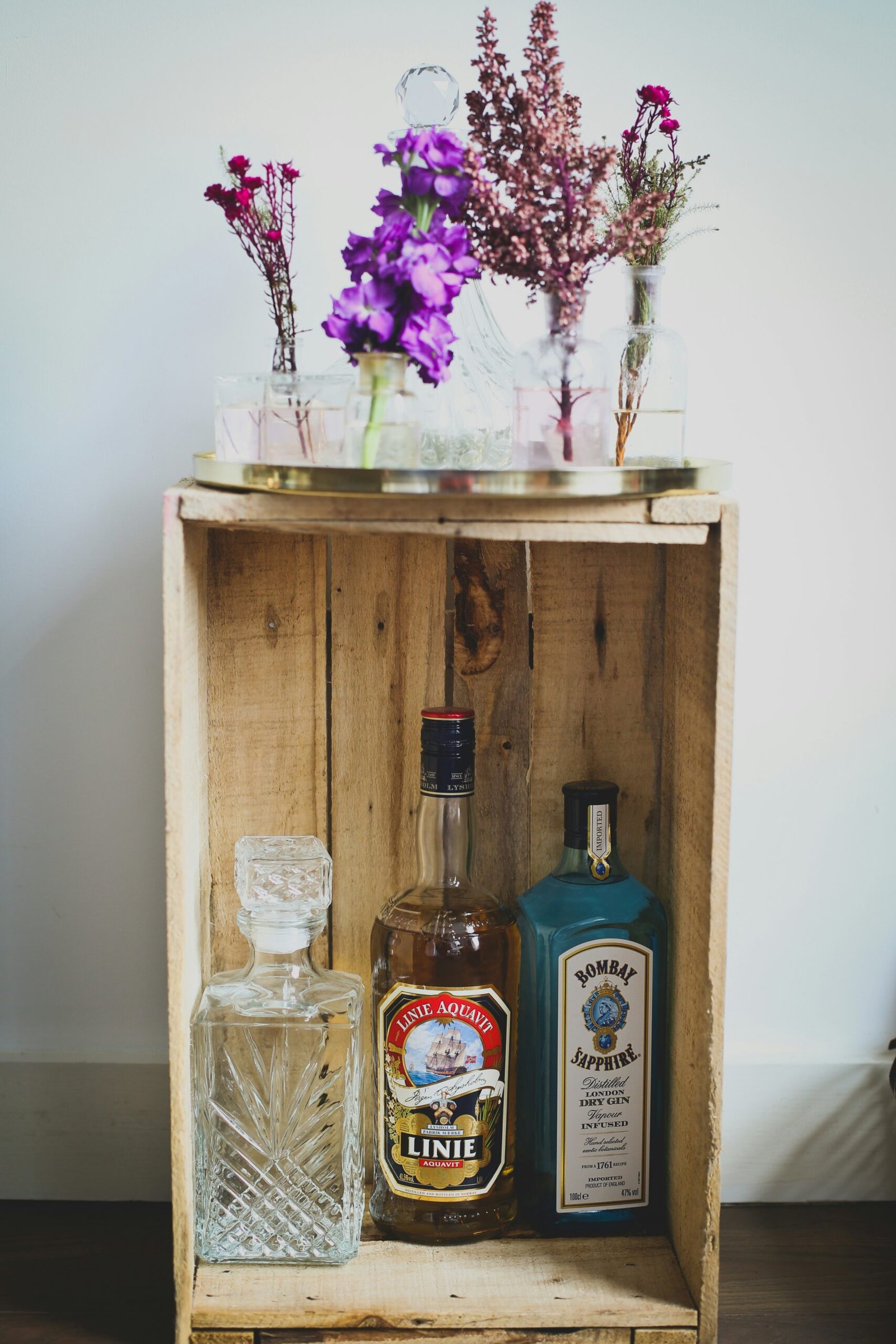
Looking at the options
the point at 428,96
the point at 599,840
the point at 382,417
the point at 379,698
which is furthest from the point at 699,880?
the point at 428,96

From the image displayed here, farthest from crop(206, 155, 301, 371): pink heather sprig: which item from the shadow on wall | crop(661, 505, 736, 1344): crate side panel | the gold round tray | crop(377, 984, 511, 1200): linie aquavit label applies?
the shadow on wall

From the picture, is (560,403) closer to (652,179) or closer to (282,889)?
(652,179)

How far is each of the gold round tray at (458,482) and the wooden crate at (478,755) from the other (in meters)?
0.12

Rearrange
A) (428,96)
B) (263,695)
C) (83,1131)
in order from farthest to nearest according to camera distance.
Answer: (83,1131)
(263,695)
(428,96)

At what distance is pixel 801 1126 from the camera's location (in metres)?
1.23

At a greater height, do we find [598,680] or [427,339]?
[427,339]

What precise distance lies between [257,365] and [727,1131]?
0.90 m

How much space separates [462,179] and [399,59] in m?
0.31

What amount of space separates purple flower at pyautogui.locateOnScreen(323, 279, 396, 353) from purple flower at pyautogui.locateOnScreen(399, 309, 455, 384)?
0.01 m

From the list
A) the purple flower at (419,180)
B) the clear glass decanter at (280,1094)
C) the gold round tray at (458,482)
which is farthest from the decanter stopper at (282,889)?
the purple flower at (419,180)

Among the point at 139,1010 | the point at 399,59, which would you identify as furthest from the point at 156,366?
the point at 139,1010

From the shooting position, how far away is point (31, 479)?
1135 mm

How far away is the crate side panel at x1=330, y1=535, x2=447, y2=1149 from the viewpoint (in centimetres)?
107

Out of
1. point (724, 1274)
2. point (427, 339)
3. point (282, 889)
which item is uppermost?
point (427, 339)
